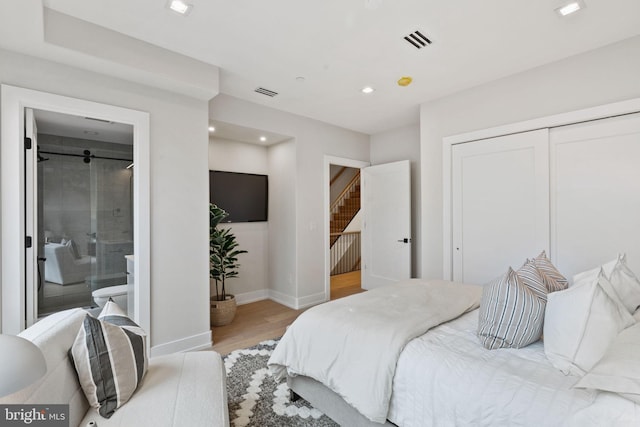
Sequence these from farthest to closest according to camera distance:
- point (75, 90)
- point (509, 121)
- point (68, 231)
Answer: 1. point (509, 121)
2. point (68, 231)
3. point (75, 90)

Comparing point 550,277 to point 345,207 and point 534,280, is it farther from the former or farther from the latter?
point 345,207

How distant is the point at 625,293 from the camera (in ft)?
5.50

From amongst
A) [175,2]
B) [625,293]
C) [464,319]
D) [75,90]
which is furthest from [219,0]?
[625,293]

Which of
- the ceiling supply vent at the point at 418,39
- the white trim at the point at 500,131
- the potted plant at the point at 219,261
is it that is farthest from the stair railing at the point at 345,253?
the ceiling supply vent at the point at 418,39

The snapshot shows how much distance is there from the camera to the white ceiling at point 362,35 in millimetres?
2086

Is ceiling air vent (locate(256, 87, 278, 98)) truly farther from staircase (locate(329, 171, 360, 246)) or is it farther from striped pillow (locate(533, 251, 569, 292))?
staircase (locate(329, 171, 360, 246))

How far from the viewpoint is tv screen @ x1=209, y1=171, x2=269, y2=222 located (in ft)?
14.2

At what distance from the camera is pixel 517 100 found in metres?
3.06

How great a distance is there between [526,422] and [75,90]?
11.3ft

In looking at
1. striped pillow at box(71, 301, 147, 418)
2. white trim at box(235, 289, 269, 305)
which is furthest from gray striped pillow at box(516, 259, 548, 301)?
white trim at box(235, 289, 269, 305)

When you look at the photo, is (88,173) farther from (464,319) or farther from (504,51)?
(504,51)

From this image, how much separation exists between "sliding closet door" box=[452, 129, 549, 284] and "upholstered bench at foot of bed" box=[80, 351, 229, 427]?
281 cm

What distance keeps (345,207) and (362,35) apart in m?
5.47

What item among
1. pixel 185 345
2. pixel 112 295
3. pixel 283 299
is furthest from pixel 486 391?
pixel 283 299
